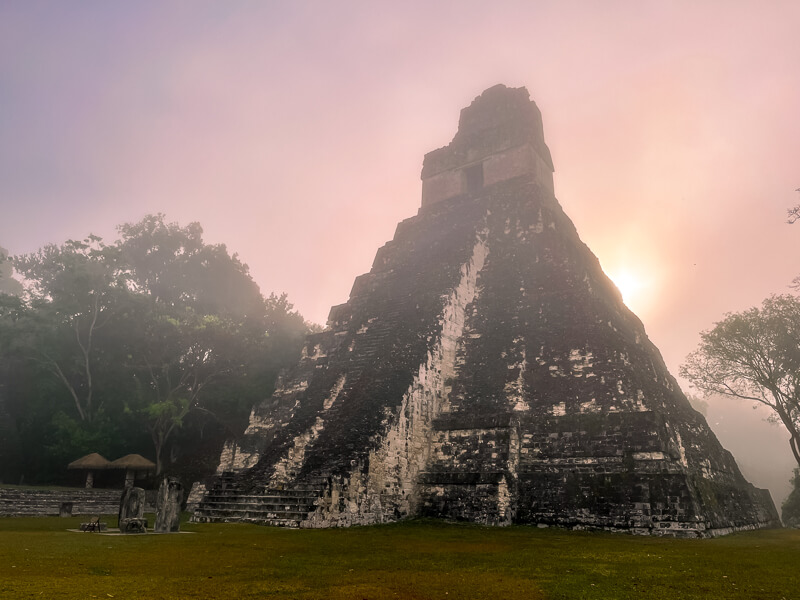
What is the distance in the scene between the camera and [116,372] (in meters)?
27.6

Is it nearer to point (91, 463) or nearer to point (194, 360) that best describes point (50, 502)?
point (91, 463)

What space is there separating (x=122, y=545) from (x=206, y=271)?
32367mm

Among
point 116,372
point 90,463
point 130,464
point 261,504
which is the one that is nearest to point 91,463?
point 90,463

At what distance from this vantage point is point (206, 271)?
38.5 metres

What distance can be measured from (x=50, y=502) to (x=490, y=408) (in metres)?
15.4

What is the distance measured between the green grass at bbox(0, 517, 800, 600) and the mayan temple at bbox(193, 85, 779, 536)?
1.55 meters

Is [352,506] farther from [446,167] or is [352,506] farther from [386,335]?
[446,167]

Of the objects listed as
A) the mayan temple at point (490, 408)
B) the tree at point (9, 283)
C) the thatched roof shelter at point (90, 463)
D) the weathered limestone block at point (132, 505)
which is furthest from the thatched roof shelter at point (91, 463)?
the tree at point (9, 283)

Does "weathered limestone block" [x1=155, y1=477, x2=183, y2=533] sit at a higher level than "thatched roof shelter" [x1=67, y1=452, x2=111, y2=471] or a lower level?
lower

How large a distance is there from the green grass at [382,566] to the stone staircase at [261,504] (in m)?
0.87

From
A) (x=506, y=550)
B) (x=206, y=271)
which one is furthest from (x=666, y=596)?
(x=206, y=271)

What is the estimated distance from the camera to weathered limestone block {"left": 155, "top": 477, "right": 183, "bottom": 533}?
426 inches

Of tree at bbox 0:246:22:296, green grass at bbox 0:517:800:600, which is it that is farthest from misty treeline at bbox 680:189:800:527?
tree at bbox 0:246:22:296

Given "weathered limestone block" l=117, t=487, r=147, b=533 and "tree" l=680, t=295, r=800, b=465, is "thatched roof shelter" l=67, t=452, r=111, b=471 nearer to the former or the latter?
"weathered limestone block" l=117, t=487, r=147, b=533
